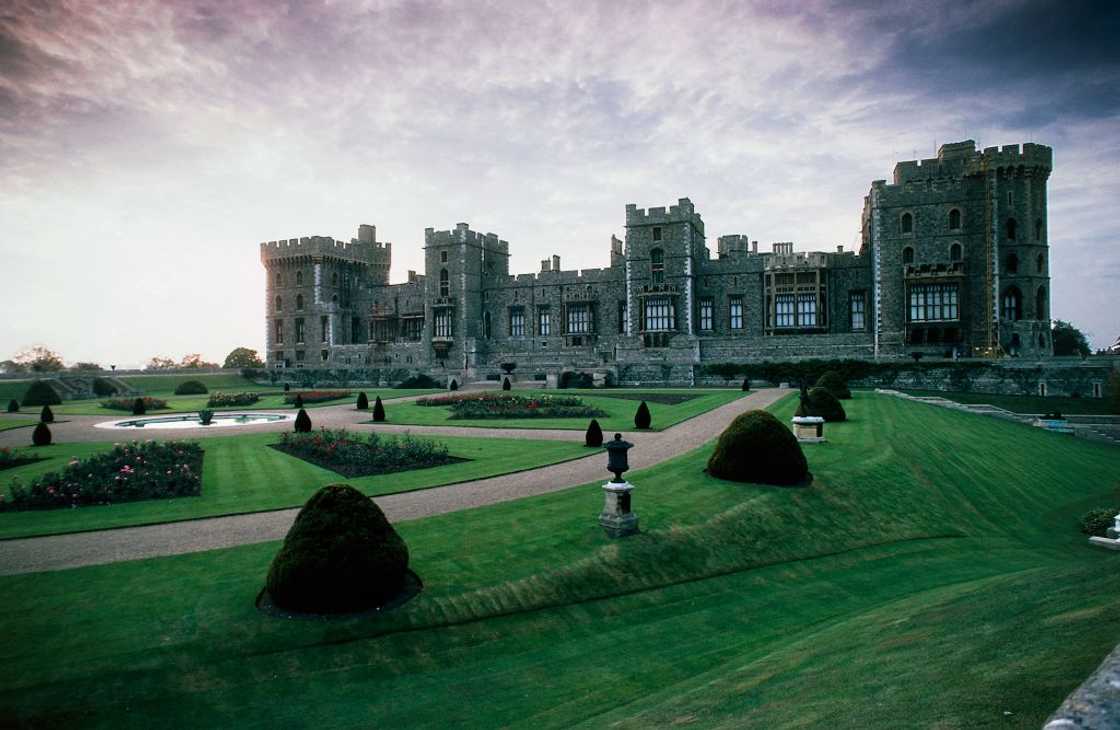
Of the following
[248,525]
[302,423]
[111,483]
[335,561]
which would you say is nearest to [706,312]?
[302,423]

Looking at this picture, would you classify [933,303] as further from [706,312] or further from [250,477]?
[250,477]

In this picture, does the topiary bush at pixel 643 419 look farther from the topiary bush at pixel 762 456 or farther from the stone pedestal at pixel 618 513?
the stone pedestal at pixel 618 513

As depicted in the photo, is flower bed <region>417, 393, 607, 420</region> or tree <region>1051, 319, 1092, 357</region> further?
tree <region>1051, 319, 1092, 357</region>

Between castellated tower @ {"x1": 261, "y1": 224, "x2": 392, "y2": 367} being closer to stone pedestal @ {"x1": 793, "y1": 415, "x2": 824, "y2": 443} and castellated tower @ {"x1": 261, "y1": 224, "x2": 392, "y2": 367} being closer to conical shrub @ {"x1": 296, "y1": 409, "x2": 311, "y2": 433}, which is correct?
conical shrub @ {"x1": 296, "y1": 409, "x2": 311, "y2": 433}

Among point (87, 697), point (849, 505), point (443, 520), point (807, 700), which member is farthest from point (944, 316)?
point (87, 697)

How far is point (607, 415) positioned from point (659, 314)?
30.2m

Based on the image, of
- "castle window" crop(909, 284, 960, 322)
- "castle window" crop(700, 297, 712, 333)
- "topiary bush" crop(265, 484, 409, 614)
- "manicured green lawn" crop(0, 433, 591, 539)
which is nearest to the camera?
"topiary bush" crop(265, 484, 409, 614)

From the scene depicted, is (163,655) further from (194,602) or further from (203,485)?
(203,485)

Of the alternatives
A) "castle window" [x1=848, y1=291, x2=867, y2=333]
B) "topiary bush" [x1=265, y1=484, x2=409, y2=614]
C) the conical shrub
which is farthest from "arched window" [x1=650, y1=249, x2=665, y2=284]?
"topiary bush" [x1=265, y1=484, x2=409, y2=614]

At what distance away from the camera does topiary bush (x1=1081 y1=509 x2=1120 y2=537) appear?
60.7 ft

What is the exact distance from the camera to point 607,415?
34844 millimetres

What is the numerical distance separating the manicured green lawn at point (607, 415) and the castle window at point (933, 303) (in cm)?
1873

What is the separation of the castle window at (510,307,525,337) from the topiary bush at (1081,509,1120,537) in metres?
57.0

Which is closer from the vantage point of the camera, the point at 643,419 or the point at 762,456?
the point at 762,456
